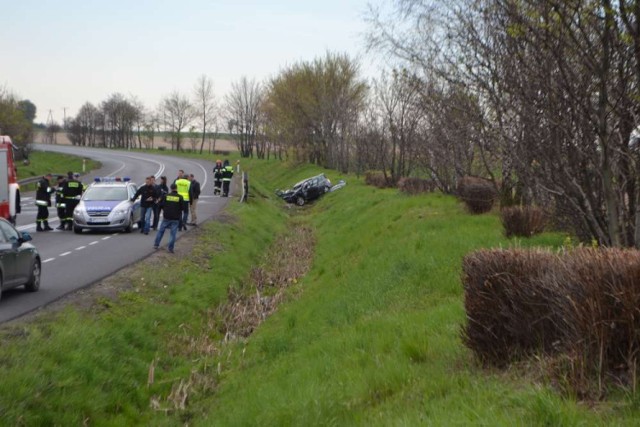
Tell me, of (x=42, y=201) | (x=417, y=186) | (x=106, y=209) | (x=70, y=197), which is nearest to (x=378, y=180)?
(x=417, y=186)

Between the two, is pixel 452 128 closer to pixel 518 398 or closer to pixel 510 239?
pixel 510 239

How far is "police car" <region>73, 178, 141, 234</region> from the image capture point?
78.0 feet

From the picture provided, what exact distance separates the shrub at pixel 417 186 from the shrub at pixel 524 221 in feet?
50.3

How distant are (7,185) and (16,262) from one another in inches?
380

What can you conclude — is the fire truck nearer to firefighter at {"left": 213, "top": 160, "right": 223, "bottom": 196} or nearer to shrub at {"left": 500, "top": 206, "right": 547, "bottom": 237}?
shrub at {"left": 500, "top": 206, "right": 547, "bottom": 237}

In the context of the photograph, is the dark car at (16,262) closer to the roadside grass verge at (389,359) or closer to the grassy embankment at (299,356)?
the grassy embankment at (299,356)

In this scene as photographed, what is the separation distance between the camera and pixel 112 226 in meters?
23.9

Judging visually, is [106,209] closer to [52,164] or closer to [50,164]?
[50,164]

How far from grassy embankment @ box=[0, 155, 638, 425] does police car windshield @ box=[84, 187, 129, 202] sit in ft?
21.4

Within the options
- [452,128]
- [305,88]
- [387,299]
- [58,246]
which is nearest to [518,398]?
[387,299]

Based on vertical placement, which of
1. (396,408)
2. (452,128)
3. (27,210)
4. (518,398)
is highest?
(452,128)

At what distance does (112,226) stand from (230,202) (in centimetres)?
1396

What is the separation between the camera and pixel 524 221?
1351cm

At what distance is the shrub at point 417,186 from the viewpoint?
29547 millimetres
